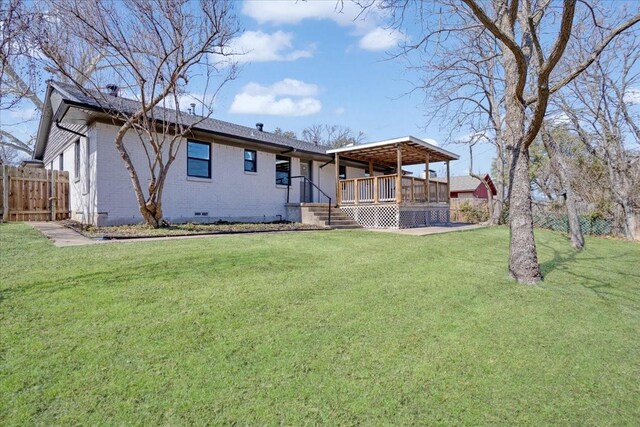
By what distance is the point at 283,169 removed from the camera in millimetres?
14711

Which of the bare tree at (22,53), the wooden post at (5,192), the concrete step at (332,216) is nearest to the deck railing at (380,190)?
the concrete step at (332,216)

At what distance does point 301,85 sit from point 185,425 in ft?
53.9

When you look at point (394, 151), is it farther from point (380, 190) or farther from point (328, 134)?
point (328, 134)

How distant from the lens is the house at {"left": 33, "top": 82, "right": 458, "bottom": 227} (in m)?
9.43

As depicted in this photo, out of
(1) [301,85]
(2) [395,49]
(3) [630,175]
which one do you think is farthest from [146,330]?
(3) [630,175]

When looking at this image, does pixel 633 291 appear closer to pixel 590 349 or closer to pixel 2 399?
pixel 590 349

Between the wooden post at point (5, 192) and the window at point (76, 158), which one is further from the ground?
the window at point (76, 158)

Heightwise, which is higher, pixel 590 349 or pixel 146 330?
pixel 146 330

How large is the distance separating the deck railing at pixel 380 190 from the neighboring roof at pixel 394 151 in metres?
1.17

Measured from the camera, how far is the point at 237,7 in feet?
28.7

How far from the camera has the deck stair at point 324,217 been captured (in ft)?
40.0

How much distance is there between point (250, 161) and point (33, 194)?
791cm

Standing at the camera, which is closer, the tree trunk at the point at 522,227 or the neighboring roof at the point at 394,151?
the tree trunk at the point at 522,227

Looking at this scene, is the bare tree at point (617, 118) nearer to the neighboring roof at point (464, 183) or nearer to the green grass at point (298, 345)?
the green grass at point (298, 345)
